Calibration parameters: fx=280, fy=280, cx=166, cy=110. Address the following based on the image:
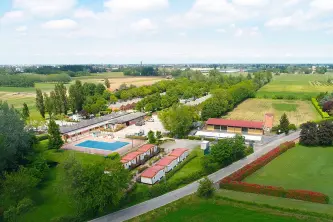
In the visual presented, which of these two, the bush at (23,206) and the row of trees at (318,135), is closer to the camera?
the bush at (23,206)

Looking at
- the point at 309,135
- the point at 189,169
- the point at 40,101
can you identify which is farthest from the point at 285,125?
the point at 40,101

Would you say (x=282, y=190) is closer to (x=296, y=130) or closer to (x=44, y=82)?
(x=296, y=130)

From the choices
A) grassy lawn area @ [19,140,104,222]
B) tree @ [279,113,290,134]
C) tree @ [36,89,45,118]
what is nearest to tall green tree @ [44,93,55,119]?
tree @ [36,89,45,118]

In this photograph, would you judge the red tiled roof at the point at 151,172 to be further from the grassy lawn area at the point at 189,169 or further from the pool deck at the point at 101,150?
the pool deck at the point at 101,150

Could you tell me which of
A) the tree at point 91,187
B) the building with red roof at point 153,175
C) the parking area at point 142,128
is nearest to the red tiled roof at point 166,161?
the building with red roof at point 153,175

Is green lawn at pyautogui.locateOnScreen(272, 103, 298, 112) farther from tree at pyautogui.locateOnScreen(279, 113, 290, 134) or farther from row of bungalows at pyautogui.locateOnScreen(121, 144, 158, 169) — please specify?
row of bungalows at pyautogui.locateOnScreen(121, 144, 158, 169)

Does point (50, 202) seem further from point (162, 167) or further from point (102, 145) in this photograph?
point (102, 145)

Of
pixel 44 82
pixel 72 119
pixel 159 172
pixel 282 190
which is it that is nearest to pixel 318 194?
pixel 282 190
